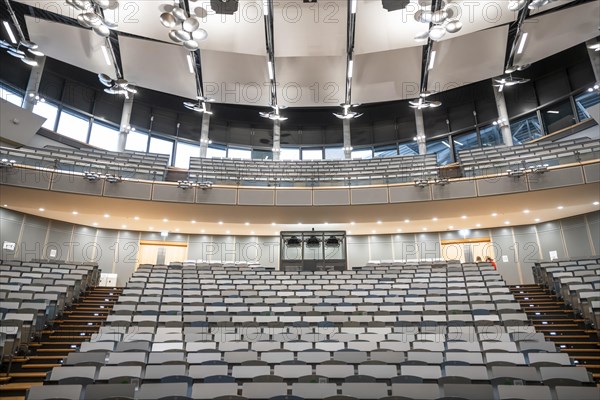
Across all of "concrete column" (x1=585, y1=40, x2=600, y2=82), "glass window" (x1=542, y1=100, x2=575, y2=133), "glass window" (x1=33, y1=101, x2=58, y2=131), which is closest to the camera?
"concrete column" (x1=585, y1=40, x2=600, y2=82)

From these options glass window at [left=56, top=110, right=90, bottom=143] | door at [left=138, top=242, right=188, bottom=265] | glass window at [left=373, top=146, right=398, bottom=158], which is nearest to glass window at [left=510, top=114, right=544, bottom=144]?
glass window at [left=373, top=146, right=398, bottom=158]

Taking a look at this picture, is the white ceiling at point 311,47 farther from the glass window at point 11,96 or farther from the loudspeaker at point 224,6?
the glass window at point 11,96

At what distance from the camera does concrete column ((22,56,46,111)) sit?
1212 centimetres

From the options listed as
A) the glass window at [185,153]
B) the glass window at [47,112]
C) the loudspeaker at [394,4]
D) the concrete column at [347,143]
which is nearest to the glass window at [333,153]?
the concrete column at [347,143]

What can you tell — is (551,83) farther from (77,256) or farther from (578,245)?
(77,256)

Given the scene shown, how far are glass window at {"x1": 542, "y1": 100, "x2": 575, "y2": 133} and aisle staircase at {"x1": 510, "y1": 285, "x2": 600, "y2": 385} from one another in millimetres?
7102

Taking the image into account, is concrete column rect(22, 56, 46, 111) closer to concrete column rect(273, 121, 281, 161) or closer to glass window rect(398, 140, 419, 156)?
concrete column rect(273, 121, 281, 161)

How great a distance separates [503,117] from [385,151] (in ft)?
15.3

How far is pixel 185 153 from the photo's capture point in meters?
16.1

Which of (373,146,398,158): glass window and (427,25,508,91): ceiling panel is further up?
(427,25,508,91): ceiling panel

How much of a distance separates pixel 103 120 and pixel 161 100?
2.43 meters

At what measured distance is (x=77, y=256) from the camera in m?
12.1

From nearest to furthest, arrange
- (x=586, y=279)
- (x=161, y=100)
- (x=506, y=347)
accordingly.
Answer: (x=506, y=347) → (x=586, y=279) → (x=161, y=100)

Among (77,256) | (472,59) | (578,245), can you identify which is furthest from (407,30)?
(77,256)
